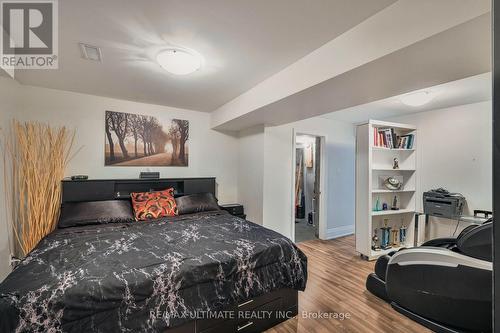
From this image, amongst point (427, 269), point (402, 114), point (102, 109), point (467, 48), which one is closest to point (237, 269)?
point (427, 269)

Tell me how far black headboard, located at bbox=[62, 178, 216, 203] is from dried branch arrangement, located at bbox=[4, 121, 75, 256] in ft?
0.53

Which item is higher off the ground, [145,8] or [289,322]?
[145,8]

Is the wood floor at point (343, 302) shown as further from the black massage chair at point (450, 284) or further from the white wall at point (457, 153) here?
the white wall at point (457, 153)

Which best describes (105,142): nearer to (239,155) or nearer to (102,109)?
(102,109)

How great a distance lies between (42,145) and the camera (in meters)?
2.83

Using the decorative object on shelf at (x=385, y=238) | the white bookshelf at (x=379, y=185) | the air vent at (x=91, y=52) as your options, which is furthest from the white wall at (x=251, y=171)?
the air vent at (x=91, y=52)

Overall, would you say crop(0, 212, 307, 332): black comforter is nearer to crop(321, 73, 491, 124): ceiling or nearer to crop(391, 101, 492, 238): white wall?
crop(321, 73, 491, 124): ceiling

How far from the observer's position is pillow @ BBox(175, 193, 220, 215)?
10.5 ft

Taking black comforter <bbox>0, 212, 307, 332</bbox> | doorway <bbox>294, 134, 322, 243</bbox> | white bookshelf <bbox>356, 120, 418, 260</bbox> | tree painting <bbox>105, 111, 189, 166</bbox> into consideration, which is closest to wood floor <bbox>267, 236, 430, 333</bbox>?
black comforter <bbox>0, 212, 307, 332</bbox>

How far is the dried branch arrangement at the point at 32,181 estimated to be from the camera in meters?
2.59

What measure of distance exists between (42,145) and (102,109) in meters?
0.85

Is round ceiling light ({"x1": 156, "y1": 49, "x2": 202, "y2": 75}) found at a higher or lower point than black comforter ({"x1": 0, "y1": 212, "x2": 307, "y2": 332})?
higher

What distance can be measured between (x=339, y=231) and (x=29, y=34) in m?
5.10

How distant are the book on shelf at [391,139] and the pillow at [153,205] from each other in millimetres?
3150
